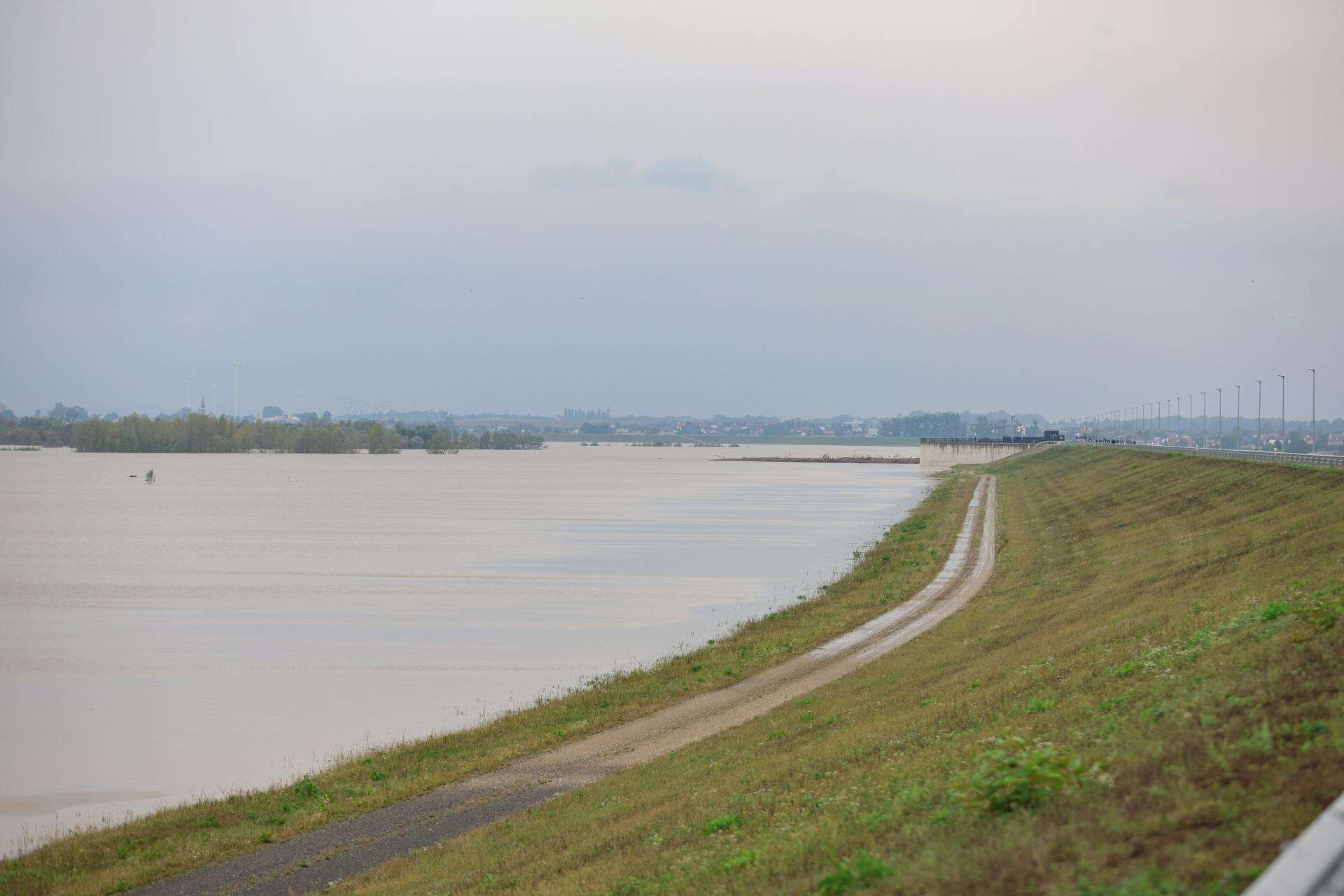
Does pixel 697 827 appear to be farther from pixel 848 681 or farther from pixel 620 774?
pixel 848 681

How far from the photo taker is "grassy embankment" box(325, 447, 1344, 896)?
8.48 meters

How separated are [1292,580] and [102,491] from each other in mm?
158432

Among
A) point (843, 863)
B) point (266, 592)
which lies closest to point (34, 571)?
point (266, 592)

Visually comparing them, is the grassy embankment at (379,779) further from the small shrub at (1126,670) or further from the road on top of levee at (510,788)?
the small shrub at (1126,670)

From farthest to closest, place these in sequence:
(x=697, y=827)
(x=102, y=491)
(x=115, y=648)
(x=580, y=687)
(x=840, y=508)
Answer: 1. (x=102, y=491)
2. (x=840, y=508)
3. (x=115, y=648)
4. (x=580, y=687)
5. (x=697, y=827)

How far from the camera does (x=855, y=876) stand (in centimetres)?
956

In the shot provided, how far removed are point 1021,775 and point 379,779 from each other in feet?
50.7

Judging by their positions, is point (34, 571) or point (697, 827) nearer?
point (697, 827)

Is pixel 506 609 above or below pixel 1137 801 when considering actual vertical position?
below

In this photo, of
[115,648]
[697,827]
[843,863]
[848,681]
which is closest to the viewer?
[843,863]

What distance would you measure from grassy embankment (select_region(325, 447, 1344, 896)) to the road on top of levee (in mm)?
926

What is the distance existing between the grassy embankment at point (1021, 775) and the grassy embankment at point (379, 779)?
3796 millimetres

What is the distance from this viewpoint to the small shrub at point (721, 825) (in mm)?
14000

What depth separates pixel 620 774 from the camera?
20.7 m
